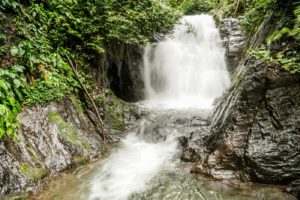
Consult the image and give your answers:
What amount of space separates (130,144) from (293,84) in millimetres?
4606

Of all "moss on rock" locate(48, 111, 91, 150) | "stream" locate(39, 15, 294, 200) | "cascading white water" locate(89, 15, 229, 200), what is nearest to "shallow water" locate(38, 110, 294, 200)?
"stream" locate(39, 15, 294, 200)

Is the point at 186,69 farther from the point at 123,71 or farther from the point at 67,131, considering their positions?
the point at 67,131

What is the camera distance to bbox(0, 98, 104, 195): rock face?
16.4ft

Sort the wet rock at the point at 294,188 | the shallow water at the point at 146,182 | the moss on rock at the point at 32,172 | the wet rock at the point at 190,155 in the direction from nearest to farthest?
the wet rock at the point at 294,188
the shallow water at the point at 146,182
the moss on rock at the point at 32,172
the wet rock at the point at 190,155

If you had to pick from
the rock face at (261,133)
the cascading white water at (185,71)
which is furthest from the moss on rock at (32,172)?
the cascading white water at (185,71)

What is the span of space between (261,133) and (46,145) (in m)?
4.09

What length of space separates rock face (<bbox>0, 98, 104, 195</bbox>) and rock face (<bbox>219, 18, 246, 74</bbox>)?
300 inches

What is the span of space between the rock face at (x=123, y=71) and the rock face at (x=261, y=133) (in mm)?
5332

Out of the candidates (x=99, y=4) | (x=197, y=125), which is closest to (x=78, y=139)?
(x=197, y=125)

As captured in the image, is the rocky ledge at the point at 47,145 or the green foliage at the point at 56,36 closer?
the rocky ledge at the point at 47,145

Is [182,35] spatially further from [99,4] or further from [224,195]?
[224,195]

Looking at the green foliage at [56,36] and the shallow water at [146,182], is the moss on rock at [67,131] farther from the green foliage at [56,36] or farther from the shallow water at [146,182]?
the shallow water at [146,182]

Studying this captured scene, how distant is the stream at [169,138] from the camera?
5.03 m

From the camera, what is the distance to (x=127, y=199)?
5.02 m
